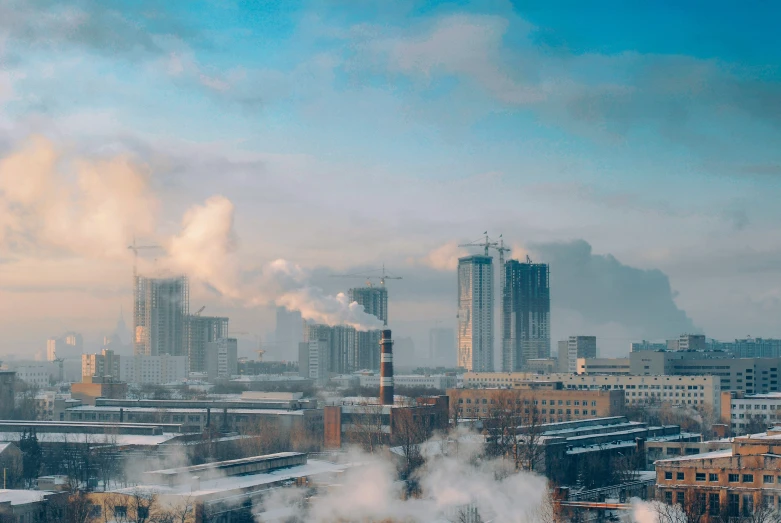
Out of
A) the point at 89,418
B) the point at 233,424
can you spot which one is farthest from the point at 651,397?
the point at 89,418

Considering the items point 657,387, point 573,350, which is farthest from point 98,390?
point 573,350

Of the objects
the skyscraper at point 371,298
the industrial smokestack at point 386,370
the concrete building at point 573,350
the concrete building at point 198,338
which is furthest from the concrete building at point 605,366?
the concrete building at point 198,338

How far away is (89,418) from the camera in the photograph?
239ft

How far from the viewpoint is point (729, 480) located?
114 ft

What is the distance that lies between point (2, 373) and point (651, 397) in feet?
142

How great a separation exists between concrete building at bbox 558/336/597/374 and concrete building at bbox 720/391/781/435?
210 feet

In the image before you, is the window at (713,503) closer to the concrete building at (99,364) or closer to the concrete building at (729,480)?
the concrete building at (729,480)

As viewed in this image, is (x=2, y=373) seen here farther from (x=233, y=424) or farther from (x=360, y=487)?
(x=360, y=487)

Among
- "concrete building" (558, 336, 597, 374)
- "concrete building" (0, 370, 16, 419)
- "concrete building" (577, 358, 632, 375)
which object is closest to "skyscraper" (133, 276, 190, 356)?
"concrete building" (558, 336, 597, 374)

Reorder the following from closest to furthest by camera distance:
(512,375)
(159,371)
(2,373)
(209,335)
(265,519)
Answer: (265,519) → (2,373) → (512,375) → (159,371) → (209,335)

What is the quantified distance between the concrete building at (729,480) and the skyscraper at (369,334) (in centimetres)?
9935

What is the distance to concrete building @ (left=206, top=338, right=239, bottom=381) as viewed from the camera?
6329 inches

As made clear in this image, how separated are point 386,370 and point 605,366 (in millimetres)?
45344

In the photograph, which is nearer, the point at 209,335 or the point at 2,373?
the point at 2,373
